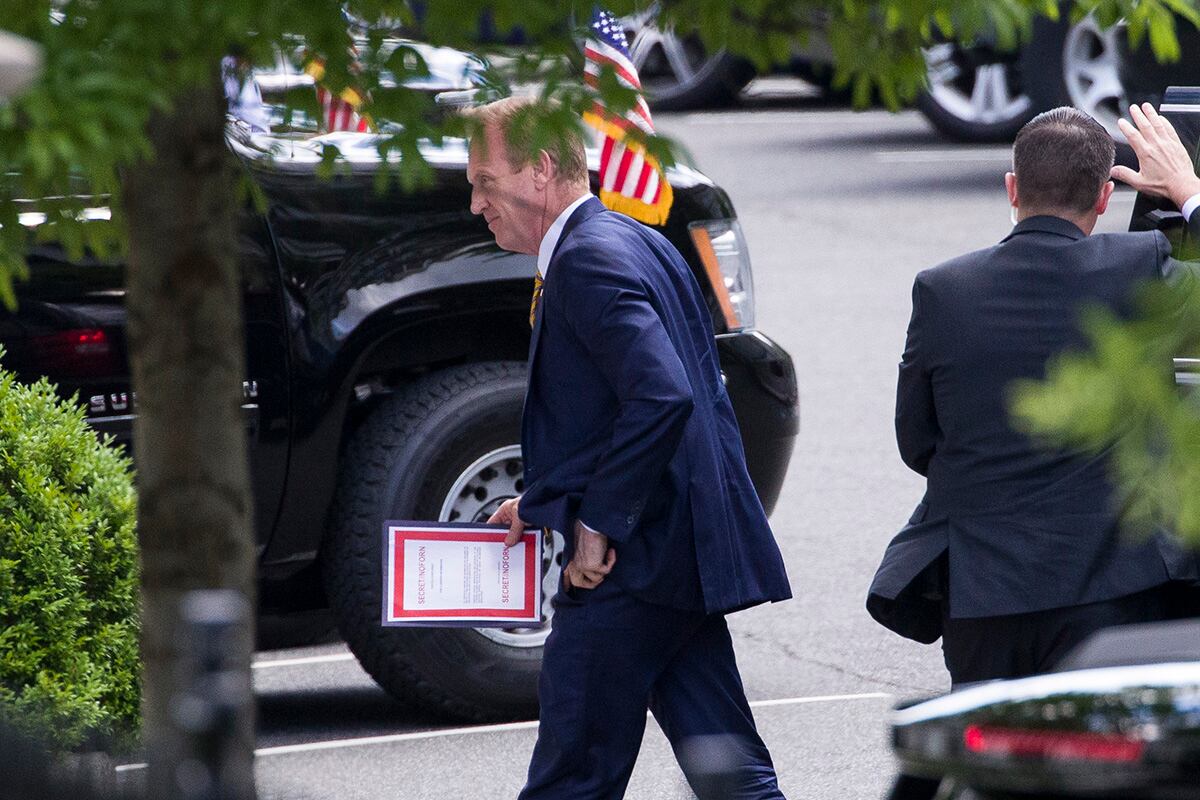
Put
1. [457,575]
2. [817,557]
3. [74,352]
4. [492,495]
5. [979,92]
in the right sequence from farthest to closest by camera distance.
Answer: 1. [979,92]
2. [817,557]
3. [492,495]
4. [74,352]
5. [457,575]

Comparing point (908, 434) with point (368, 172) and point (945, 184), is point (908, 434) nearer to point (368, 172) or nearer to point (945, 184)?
point (368, 172)

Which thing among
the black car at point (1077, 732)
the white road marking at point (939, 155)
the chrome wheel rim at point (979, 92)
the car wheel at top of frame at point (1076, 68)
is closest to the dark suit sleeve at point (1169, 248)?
the black car at point (1077, 732)

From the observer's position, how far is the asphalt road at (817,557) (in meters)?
5.51

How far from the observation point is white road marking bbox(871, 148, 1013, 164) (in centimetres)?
1616

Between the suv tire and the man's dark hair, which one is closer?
the man's dark hair

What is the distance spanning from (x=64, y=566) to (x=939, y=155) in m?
12.5

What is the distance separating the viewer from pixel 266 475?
216 inches

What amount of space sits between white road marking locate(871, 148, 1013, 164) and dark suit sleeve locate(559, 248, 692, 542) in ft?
40.4

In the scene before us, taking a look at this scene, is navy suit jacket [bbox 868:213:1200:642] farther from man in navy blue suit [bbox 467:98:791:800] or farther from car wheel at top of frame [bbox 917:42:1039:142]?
car wheel at top of frame [bbox 917:42:1039:142]

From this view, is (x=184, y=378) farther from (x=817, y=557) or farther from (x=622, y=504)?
(x=817, y=557)

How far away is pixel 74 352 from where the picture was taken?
17.3ft

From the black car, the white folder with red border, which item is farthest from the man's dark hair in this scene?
the black car

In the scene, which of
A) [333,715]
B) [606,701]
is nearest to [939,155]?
[333,715]

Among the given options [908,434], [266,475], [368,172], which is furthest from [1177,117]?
[266,475]
